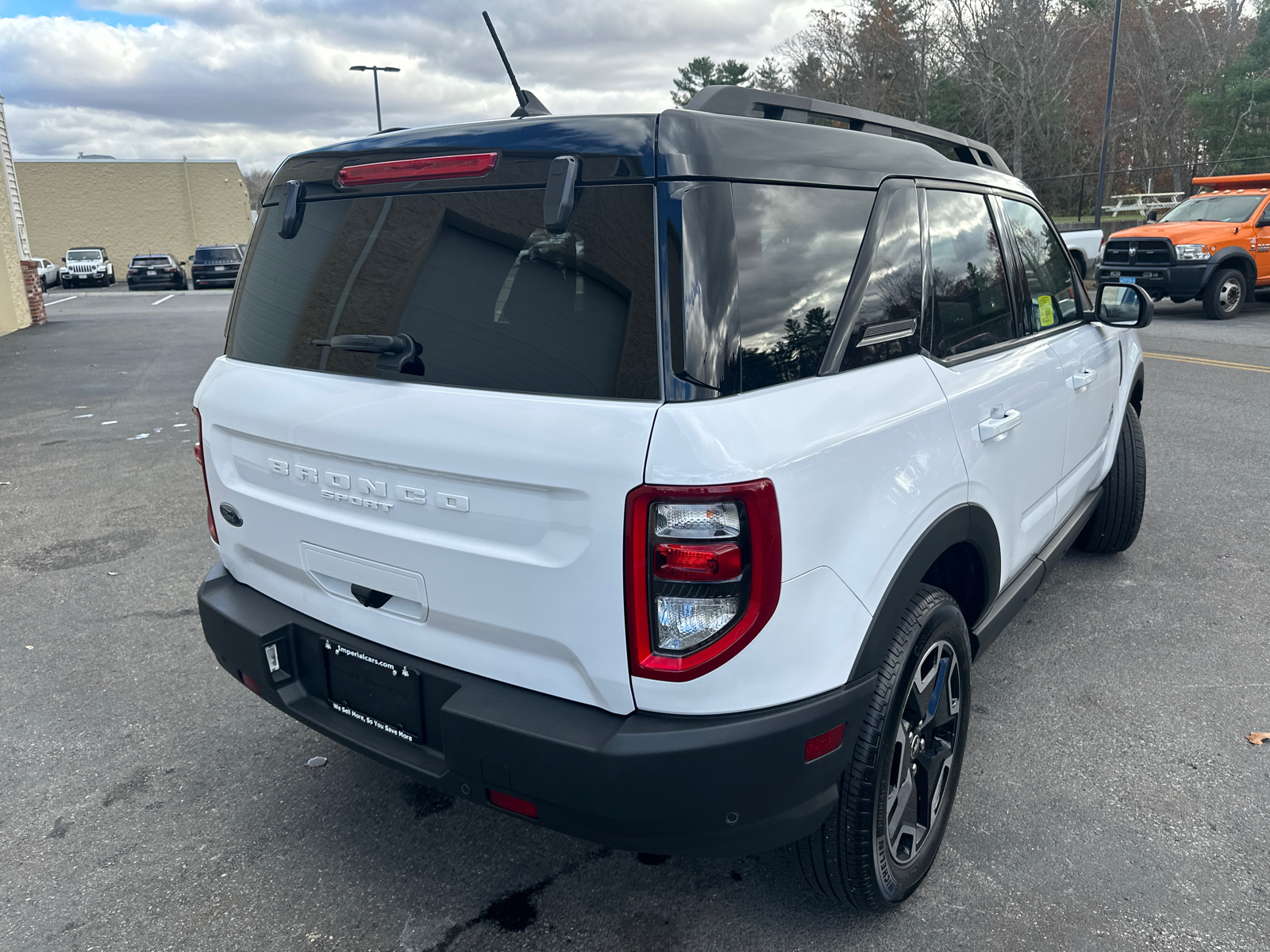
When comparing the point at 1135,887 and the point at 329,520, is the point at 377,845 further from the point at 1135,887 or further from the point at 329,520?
the point at 1135,887

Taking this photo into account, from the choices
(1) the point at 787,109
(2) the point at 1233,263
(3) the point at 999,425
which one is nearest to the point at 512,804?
(3) the point at 999,425

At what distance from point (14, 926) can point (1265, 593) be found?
16.6 feet

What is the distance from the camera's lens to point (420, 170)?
2186 millimetres

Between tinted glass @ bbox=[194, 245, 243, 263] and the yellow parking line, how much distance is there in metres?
33.0

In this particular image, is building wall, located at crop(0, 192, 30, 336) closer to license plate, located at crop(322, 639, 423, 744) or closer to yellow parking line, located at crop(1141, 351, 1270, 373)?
license plate, located at crop(322, 639, 423, 744)

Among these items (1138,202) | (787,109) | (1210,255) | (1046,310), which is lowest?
(1210,255)

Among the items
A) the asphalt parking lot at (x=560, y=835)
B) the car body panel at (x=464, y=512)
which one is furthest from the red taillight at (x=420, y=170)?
the asphalt parking lot at (x=560, y=835)

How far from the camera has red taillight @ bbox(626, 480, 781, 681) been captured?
176 centimetres

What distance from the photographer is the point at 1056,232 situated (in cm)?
379

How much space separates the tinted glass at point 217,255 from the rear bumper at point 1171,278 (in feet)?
102

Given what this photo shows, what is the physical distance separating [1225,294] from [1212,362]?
5.16 meters

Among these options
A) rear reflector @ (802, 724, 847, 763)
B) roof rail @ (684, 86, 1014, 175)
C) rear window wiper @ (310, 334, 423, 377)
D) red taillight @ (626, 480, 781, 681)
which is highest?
roof rail @ (684, 86, 1014, 175)

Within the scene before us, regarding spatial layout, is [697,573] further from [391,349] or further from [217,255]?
[217,255]

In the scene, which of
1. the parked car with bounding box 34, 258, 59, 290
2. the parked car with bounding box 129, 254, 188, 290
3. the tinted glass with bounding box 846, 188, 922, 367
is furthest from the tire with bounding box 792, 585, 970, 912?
the parked car with bounding box 34, 258, 59, 290
